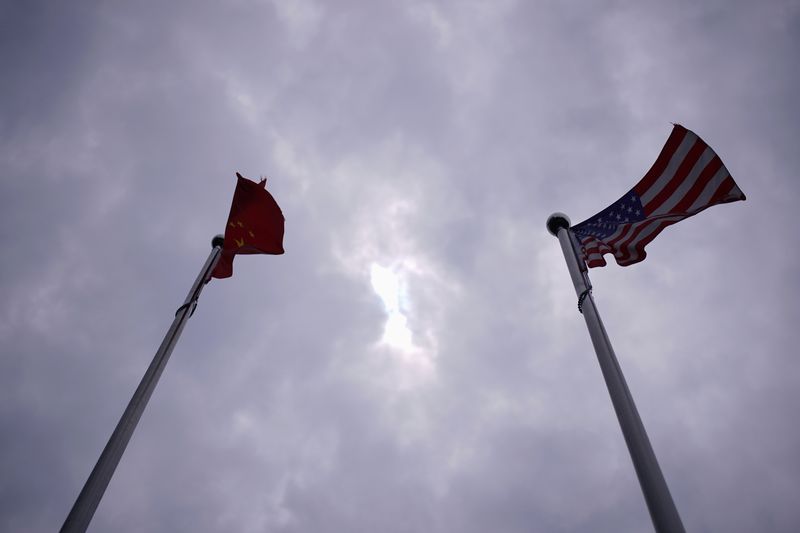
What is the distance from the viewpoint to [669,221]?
12.0 m

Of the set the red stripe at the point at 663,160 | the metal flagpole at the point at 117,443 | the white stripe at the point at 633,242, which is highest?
the red stripe at the point at 663,160

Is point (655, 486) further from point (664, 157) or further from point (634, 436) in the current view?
point (664, 157)

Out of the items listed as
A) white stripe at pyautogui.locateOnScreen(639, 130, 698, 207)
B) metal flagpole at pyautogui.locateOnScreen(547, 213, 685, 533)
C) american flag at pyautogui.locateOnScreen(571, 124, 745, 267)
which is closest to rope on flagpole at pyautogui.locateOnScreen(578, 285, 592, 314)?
metal flagpole at pyautogui.locateOnScreen(547, 213, 685, 533)

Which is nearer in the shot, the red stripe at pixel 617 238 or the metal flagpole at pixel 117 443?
the metal flagpole at pixel 117 443

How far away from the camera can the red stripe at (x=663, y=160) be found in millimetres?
12195

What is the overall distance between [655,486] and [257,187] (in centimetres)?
1125

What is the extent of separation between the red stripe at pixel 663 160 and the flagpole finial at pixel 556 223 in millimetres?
1716

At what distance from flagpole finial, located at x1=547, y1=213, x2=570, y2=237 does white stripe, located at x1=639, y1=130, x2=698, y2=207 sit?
1.78 m

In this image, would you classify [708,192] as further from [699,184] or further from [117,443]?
[117,443]

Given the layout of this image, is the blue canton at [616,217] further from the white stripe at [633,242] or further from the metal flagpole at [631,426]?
the metal flagpole at [631,426]

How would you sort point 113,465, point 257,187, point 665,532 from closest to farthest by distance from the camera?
point 665,532 < point 113,465 < point 257,187

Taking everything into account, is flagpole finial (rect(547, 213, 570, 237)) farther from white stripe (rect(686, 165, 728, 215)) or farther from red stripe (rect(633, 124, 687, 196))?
white stripe (rect(686, 165, 728, 215))

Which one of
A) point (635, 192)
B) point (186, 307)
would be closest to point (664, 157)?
point (635, 192)

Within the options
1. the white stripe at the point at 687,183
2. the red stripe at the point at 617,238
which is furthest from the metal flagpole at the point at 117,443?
the white stripe at the point at 687,183
